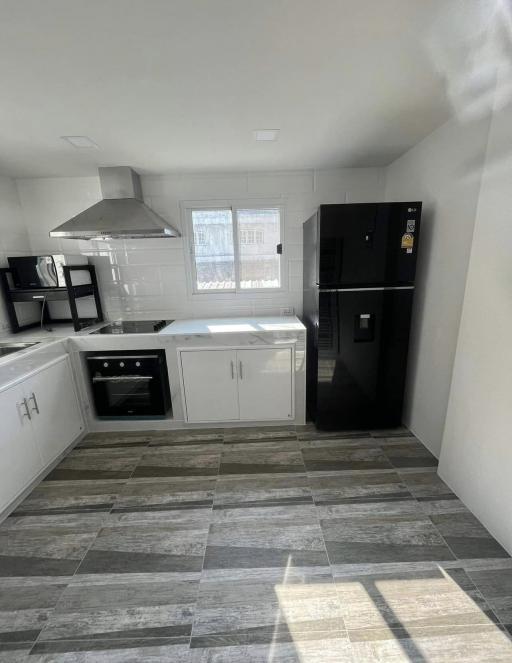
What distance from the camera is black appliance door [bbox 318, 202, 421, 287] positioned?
1.99m

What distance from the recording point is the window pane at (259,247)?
2.78 meters

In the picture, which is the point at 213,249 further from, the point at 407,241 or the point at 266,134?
the point at 407,241

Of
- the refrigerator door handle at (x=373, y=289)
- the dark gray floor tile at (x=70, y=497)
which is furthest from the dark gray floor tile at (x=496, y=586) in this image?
the dark gray floor tile at (x=70, y=497)

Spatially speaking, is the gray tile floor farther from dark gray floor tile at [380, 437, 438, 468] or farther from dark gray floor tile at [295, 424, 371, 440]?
dark gray floor tile at [295, 424, 371, 440]

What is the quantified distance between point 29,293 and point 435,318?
135 inches

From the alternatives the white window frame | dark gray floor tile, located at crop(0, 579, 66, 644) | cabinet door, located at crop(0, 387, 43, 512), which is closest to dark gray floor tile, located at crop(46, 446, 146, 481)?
cabinet door, located at crop(0, 387, 43, 512)

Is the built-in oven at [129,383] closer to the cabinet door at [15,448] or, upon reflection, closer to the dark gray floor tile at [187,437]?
the dark gray floor tile at [187,437]

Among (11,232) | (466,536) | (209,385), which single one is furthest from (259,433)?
(11,232)

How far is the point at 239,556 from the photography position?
144 cm

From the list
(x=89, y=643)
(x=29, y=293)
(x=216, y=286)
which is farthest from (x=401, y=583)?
(x=29, y=293)

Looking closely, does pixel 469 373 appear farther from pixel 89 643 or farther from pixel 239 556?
pixel 89 643

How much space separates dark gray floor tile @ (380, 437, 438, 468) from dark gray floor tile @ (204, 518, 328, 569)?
886 mm

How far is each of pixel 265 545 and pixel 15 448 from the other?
166cm

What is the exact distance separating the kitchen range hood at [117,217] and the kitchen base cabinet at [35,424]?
3.50 feet
